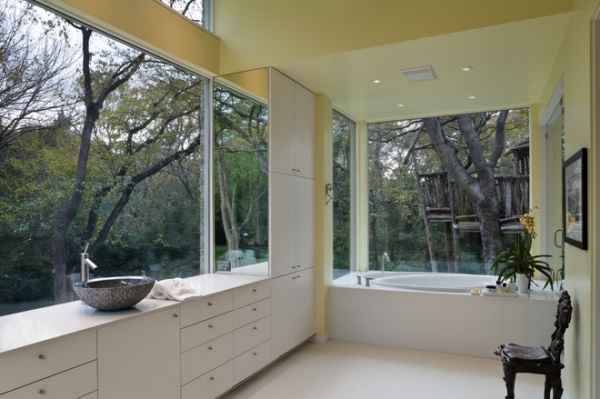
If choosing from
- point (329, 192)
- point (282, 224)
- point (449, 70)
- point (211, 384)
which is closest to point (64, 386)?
point (211, 384)

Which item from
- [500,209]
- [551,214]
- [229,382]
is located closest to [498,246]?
[500,209]

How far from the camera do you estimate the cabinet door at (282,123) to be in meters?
3.83

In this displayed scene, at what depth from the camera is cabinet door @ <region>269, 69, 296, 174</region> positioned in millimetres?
3830

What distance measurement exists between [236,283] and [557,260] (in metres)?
3.02

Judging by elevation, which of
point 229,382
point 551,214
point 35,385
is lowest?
point 229,382

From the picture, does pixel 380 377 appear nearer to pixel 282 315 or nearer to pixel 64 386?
pixel 282 315

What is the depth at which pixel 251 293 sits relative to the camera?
3422 millimetres

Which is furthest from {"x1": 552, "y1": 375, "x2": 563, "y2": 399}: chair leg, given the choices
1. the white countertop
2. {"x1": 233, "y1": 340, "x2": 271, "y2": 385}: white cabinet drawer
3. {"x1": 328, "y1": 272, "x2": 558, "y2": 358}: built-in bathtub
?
the white countertop

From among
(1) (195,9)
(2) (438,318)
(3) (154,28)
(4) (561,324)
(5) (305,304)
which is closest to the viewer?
(4) (561,324)

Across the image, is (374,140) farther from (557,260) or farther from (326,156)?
(557,260)

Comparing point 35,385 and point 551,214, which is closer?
point 35,385

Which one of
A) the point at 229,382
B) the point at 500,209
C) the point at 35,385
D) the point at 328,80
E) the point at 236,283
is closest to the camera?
the point at 35,385

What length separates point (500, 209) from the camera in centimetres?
518

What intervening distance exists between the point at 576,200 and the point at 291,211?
7.67 ft
